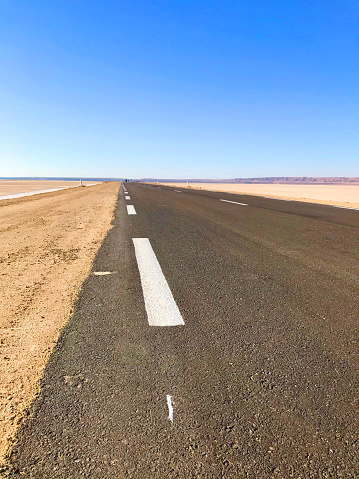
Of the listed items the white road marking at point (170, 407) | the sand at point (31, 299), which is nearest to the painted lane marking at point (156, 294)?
the sand at point (31, 299)

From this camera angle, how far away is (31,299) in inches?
110

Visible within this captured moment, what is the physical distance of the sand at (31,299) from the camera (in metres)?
1.56

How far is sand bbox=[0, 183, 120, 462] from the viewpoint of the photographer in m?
1.56

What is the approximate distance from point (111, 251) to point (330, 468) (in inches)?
153

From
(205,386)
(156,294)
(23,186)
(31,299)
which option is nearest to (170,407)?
(205,386)

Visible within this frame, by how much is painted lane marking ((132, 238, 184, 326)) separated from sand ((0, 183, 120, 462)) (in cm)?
67

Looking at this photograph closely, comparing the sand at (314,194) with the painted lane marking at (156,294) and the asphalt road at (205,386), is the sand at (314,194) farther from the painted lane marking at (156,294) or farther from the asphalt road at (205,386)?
the asphalt road at (205,386)

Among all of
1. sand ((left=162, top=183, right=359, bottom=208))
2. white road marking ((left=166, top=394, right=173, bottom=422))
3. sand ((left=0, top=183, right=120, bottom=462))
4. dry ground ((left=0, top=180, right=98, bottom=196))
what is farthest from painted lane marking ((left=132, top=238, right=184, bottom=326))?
dry ground ((left=0, top=180, right=98, bottom=196))

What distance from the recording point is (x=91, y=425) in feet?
4.36

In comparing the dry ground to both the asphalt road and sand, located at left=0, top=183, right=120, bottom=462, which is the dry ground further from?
the asphalt road

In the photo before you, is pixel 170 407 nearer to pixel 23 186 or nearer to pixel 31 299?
pixel 31 299

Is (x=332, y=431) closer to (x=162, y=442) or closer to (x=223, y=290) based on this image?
(x=162, y=442)

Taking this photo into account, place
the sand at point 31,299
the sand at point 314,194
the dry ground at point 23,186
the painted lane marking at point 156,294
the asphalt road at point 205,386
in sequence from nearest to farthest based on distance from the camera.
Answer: the asphalt road at point 205,386 < the sand at point 31,299 < the painted lane marking at point 156,294 < the sand at point 314,194 < the dry ground at point 23,186

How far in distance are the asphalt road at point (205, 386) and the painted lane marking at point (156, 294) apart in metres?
0.05
